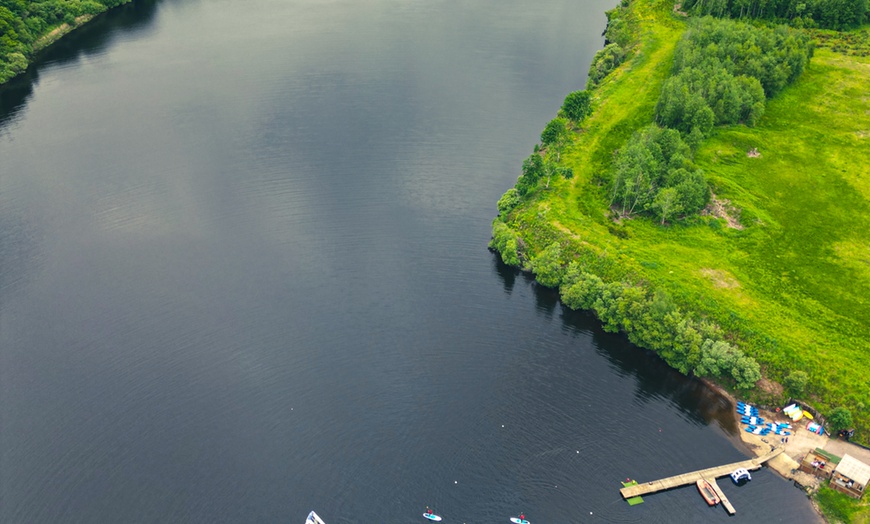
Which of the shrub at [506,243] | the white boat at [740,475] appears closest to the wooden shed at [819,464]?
the white boat at [740,475]

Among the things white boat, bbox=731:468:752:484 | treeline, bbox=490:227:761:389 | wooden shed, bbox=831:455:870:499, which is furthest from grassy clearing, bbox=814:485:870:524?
Answer: treeline, bbox=490:227:761:389

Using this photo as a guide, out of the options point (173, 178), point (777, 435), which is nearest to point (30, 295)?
point (173, 178)

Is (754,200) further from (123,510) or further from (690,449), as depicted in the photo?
(123,510)

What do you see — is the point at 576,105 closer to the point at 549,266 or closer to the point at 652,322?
the point at 549,266

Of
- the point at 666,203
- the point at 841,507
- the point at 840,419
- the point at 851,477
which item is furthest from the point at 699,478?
the point at 666,203

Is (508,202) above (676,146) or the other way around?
the other way around

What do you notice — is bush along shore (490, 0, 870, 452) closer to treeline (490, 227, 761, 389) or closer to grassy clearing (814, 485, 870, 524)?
treeline (490, 227, 761, 389)
